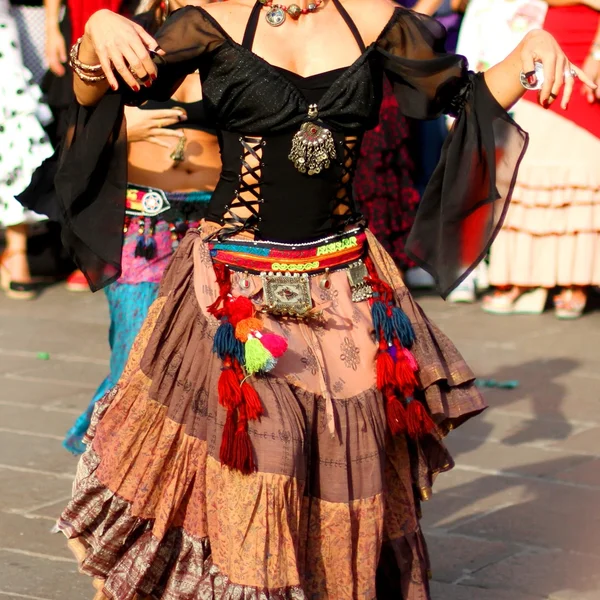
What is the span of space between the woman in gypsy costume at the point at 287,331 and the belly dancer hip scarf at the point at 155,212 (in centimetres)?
148

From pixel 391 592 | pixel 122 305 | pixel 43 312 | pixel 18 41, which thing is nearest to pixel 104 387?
pixel 122 305

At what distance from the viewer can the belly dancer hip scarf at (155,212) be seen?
199 inches

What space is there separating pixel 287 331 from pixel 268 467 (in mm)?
390

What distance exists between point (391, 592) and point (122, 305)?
1906 mm

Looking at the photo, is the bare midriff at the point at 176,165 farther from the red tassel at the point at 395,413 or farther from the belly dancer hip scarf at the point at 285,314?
the red tassel at the point at 395,413

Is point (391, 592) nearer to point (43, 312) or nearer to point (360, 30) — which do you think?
point (360, 30)

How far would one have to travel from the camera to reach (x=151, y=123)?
15.7 ft

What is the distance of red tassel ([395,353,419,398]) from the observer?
3.35 metres

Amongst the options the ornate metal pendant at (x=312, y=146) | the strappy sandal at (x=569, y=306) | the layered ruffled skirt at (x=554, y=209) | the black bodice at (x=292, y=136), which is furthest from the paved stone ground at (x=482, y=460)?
the ornate metal pendant at (x=312, y=146)

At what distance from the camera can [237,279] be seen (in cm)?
340

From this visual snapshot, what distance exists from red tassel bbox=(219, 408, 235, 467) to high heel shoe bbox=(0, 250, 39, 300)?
603 cm

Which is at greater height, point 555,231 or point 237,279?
point 237,279

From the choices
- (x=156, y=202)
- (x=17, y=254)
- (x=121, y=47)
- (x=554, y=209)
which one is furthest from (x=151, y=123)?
(x=17, y=254)

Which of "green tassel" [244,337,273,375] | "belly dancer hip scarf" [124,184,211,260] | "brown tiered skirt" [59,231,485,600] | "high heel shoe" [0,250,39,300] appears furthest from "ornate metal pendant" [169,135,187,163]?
"high heel shoe" [0,250,39,300]
